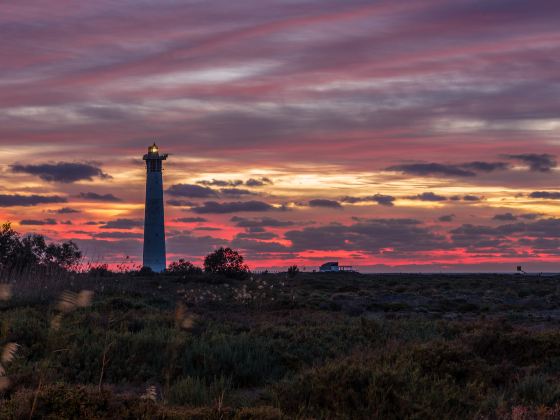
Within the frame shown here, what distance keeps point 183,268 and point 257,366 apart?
37.4 m

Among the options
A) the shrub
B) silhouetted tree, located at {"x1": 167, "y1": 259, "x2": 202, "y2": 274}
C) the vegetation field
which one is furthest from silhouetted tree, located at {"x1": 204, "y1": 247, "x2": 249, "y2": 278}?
the shrub

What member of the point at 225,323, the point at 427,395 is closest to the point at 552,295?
the point at 225,323

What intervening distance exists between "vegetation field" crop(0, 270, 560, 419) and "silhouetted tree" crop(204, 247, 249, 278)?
71.6 ft

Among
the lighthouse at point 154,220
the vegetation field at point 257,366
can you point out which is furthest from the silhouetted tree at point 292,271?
the vegetation field at point 257,366

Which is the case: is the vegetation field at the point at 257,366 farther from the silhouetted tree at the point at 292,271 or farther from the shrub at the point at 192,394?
the silhouetted tree at the point at 292,271

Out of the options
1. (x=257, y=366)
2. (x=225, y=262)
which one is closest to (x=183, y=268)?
(x=225, y=262)

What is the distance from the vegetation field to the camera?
7.73 metres

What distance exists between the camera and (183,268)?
4962cm

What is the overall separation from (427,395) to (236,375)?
14.2 ft

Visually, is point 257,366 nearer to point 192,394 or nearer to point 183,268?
point 192,394

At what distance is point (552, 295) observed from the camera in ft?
130

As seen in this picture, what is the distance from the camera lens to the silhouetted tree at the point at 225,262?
46031mm

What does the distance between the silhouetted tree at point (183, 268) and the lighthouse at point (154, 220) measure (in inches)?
70.3

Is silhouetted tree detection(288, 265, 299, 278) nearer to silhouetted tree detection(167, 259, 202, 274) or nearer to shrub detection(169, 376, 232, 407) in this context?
silhouetted tree detection(167, 259, 202, 274)
